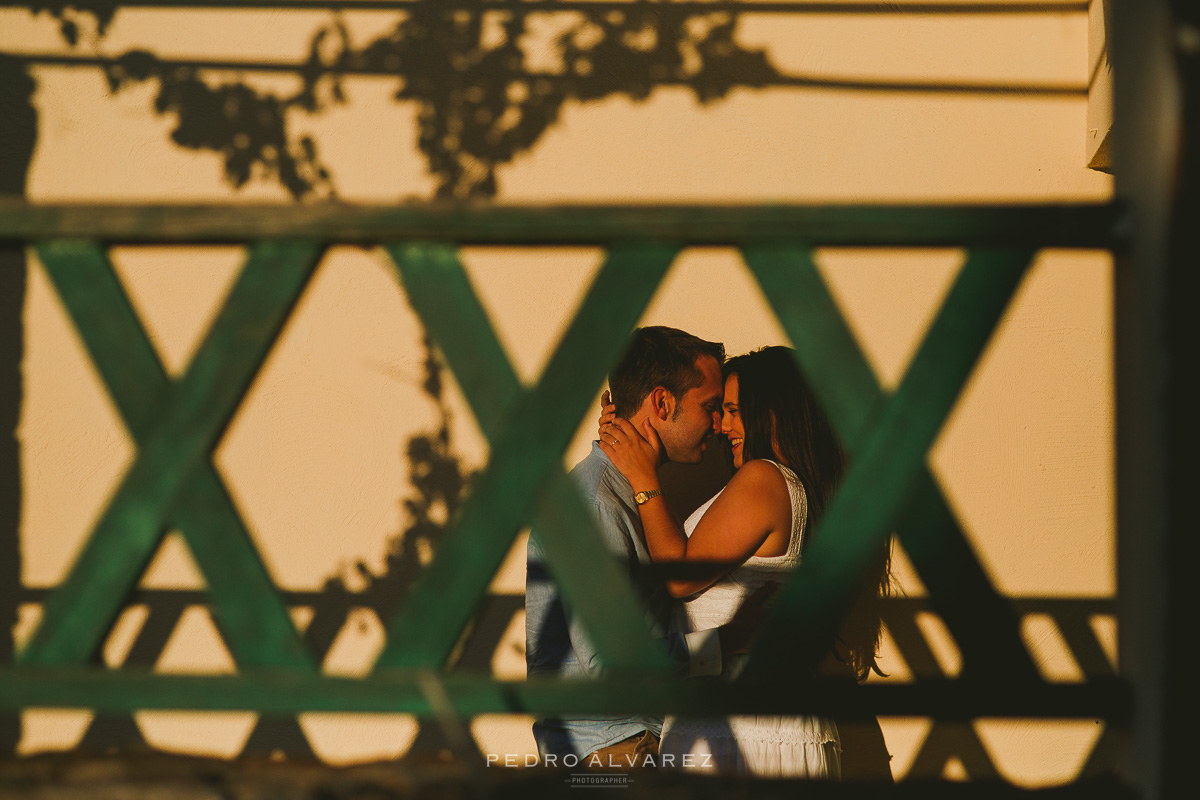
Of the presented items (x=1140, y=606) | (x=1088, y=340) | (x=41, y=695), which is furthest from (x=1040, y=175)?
(x=41, y=695)

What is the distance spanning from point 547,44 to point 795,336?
250 centimetres

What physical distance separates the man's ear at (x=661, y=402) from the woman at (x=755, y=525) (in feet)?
0.37

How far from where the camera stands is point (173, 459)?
116 centimetres

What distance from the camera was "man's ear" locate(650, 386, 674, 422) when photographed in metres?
2.79

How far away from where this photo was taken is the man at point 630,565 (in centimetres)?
242

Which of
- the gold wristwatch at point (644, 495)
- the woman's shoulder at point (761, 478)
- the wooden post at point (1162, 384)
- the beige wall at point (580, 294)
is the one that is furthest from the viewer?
the beige wall at point (580, 294)

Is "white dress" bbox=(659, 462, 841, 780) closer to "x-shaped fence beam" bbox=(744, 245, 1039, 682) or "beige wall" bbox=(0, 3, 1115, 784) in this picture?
"beige wall" bbox=(0, 3, 1115, 784)

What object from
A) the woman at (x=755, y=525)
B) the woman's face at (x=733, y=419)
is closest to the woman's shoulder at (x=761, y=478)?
the woman at (x=755, y=525)

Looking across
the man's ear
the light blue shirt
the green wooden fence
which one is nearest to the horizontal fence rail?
the green wooden fence

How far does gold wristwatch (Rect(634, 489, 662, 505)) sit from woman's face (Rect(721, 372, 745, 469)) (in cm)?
32

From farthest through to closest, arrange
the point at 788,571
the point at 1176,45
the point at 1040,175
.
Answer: the point at 1040,175
the point at 788,571
the point at 1176,45

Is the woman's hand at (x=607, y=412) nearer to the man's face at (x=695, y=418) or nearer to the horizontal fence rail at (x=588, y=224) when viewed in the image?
the man's face at (x=695, y=418)

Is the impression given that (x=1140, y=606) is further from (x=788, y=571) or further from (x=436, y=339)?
(x=788, y=571)

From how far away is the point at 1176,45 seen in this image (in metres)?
1.10
